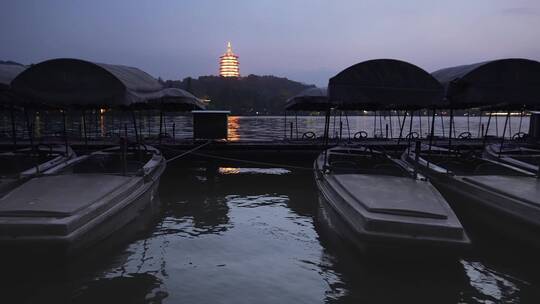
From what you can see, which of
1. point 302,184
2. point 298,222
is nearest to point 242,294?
point 298,222

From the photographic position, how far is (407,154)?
15.1 metres

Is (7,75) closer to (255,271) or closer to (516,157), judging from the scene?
(255,271)

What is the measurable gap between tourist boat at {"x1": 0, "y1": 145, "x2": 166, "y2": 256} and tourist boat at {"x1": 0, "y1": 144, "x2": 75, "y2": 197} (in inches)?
21.1

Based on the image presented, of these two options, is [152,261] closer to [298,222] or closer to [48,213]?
[48,213]

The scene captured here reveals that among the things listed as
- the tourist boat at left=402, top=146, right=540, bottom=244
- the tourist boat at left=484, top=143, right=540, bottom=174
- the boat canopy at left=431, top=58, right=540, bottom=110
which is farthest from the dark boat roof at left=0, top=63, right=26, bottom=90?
the tourist boat at left=484, top=143, right=540, bottom=174

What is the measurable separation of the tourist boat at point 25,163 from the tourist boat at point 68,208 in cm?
53

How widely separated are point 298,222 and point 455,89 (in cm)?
561

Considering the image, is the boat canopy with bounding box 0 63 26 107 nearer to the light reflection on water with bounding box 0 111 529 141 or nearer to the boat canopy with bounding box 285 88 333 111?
the light reflection on water with bounding box 0 111 529 141

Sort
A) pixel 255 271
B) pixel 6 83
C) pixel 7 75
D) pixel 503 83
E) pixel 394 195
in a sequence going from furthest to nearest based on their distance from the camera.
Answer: pixel 7 75 → pixel 6 83 → pixel 503 83 → pixel 394 195 → pixel 255 271

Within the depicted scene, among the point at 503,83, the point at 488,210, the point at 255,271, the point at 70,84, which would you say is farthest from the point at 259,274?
the point at 503,83

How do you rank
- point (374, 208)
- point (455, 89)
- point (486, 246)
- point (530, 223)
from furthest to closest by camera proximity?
point (455, 89)
point (486, 246)
point (530, 223)
point (374, 208)

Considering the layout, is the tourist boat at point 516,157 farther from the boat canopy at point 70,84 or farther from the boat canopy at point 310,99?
the boat canopy at point 70,84

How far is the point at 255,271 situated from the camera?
795cm

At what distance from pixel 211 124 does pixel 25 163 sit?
1235cm
